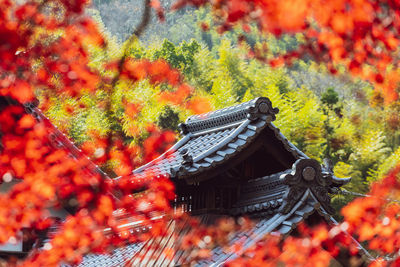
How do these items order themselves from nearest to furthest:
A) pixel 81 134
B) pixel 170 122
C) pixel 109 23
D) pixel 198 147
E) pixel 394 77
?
pixel 198 147 → pixel 170 122 → pixel 81 134 → pixel 394 77 → pixel 109 23

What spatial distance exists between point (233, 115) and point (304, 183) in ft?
6.77

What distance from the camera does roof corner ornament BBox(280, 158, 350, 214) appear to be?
8617 millimetres

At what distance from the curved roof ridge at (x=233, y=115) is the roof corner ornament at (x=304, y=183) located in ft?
4.44

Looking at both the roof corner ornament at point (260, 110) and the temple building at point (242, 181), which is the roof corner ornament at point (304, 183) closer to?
the temple building at point (242, 181)

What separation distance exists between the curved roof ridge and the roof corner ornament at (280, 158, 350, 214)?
1353 mm

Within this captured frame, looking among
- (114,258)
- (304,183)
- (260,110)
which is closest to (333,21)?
(304,183)

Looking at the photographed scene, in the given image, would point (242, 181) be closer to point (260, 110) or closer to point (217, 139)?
point (217, 139)

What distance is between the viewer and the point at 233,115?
33.6 ft

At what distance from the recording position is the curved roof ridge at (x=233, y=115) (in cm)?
980

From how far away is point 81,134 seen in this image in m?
37.2

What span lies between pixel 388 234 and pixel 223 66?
36776 millimetres

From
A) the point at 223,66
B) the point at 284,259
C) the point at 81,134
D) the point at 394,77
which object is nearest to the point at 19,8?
the point at 284,259

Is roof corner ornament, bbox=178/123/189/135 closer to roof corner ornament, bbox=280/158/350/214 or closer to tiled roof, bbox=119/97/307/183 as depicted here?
tiled roof, bbox=119/97/307/183

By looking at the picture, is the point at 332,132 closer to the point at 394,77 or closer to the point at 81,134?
the point at 394,77
